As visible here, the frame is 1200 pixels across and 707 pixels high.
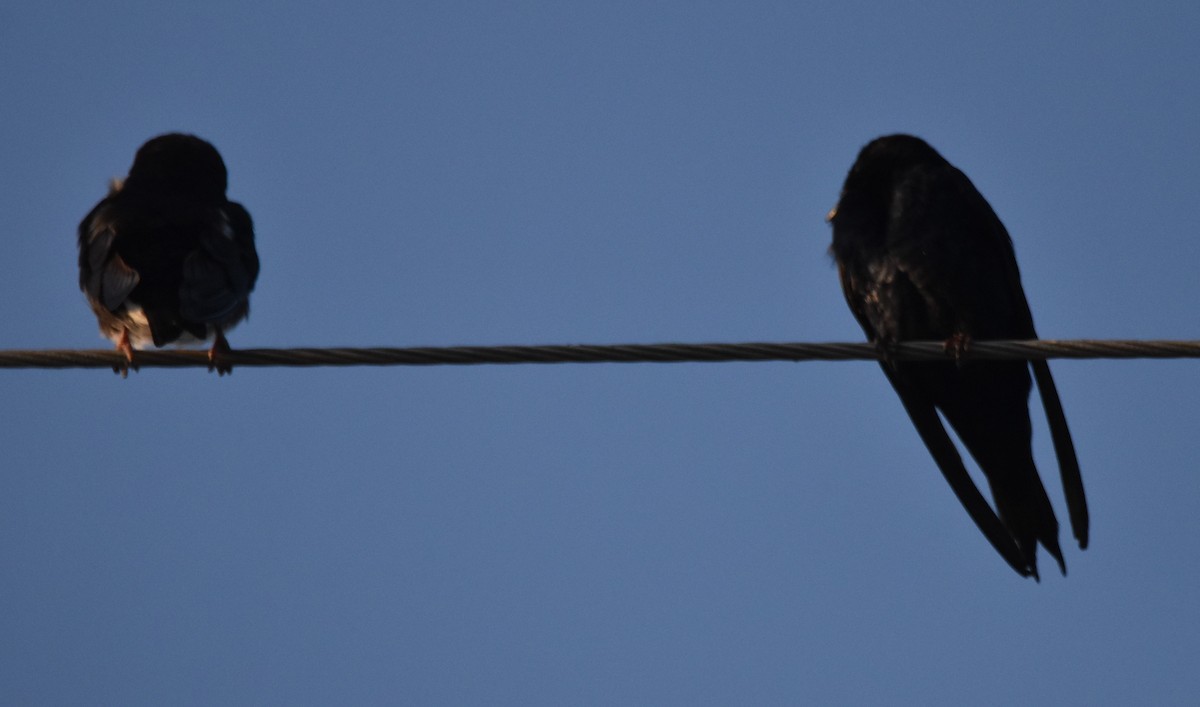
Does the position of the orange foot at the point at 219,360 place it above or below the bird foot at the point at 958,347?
below

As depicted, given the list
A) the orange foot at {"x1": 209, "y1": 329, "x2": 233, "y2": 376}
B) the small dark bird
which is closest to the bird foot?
the small dark bird

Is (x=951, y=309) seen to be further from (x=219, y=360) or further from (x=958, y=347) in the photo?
(x=219, y=360)

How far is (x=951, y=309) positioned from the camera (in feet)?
21.2

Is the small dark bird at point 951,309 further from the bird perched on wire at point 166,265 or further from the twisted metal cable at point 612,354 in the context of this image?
the bird perched on wire at point 166,265

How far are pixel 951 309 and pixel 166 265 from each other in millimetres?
3002

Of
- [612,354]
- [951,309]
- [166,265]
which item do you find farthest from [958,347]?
[166,265]

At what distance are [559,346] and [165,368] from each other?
1575 millimetres

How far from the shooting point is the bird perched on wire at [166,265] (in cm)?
582

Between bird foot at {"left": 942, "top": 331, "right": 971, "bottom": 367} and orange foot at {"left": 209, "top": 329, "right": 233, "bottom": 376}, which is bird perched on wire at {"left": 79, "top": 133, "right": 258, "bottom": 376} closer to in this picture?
orange foot at {"left": 209, "top": 329, "right": 233, "bottom": 376}

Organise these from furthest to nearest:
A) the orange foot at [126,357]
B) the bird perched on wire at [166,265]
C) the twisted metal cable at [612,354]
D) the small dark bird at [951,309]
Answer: the small dark bird at [951,309]
the bird perched on wire at [166,265]
the orange foot at [126,357]
the twisted metal cable at [612,354]

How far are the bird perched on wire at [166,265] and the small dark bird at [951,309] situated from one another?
248 centimetres

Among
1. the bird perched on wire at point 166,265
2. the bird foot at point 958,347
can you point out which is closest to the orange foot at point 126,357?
the bird perched on wire at point 166,265

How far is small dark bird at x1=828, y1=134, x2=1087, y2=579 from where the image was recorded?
646 centimetres

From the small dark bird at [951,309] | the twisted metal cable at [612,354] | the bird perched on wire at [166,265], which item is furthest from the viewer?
the small dark bird at [951,309]
